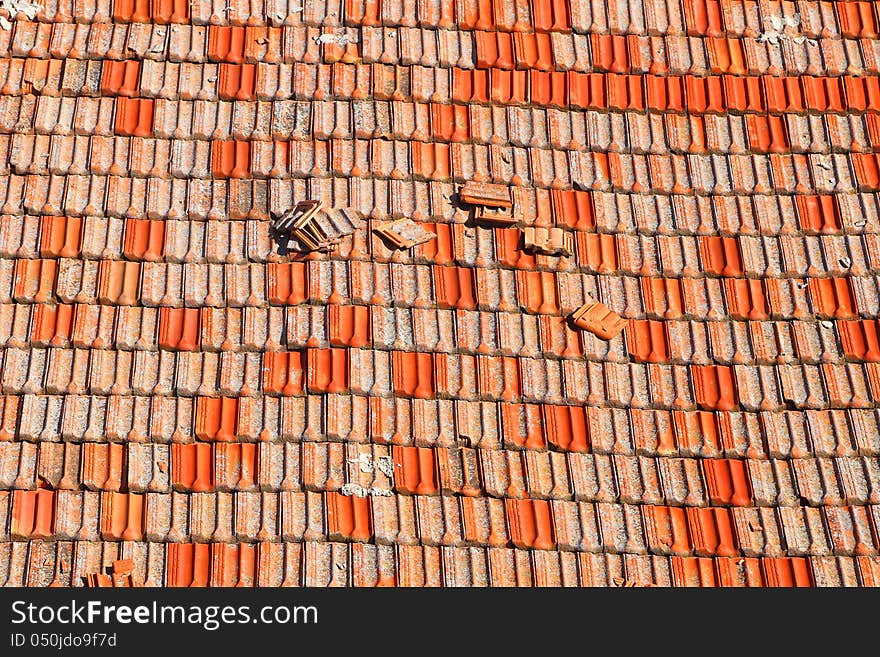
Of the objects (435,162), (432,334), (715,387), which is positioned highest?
(435,162)

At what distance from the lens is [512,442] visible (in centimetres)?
661

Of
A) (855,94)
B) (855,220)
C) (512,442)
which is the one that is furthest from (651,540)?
(855,94)

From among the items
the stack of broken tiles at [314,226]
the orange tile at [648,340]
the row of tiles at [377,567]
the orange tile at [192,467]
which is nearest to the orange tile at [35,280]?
the orange tile at [192,467]

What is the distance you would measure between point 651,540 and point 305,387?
2339 mm

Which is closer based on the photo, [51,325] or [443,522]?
[443,522]

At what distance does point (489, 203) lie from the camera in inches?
286

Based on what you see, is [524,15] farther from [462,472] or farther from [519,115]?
[462,472]

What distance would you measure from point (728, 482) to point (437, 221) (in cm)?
256

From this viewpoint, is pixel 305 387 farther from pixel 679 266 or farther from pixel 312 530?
pixel 679 266

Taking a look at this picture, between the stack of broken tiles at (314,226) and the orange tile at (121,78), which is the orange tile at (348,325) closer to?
the stack of broken tiles at (314,226)

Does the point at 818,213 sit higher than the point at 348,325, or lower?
higher

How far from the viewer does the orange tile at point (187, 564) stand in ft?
20.4

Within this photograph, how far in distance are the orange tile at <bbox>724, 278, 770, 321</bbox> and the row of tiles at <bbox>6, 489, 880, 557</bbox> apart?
1333 millimetres

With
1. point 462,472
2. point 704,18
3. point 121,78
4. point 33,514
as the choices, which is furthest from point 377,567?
point 704,18
